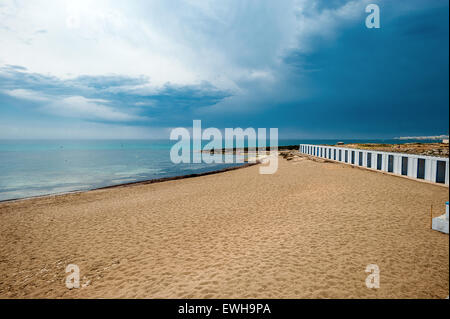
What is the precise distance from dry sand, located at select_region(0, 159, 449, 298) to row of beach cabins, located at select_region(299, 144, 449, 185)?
1237 mm

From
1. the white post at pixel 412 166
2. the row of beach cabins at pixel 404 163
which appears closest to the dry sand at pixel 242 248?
the row of beach cabins at pixel 404 163

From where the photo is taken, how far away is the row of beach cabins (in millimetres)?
13586

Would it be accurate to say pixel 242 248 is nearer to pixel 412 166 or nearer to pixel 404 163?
pixel 412 166

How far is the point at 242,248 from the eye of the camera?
7047 millimetres

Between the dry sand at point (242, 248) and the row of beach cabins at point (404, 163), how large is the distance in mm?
1237

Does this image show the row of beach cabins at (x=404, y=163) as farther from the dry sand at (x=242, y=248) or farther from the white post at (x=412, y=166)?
the dry sand at (x=242, y=248)

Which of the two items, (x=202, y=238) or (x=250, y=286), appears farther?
(x=202, y=238)

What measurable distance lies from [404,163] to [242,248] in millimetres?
15808

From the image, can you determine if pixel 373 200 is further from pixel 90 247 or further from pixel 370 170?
pixel 90 247

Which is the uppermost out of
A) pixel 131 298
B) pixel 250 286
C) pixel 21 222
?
pixel 250 286

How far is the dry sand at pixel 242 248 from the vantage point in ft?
16.6

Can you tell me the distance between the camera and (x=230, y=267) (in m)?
5.89
